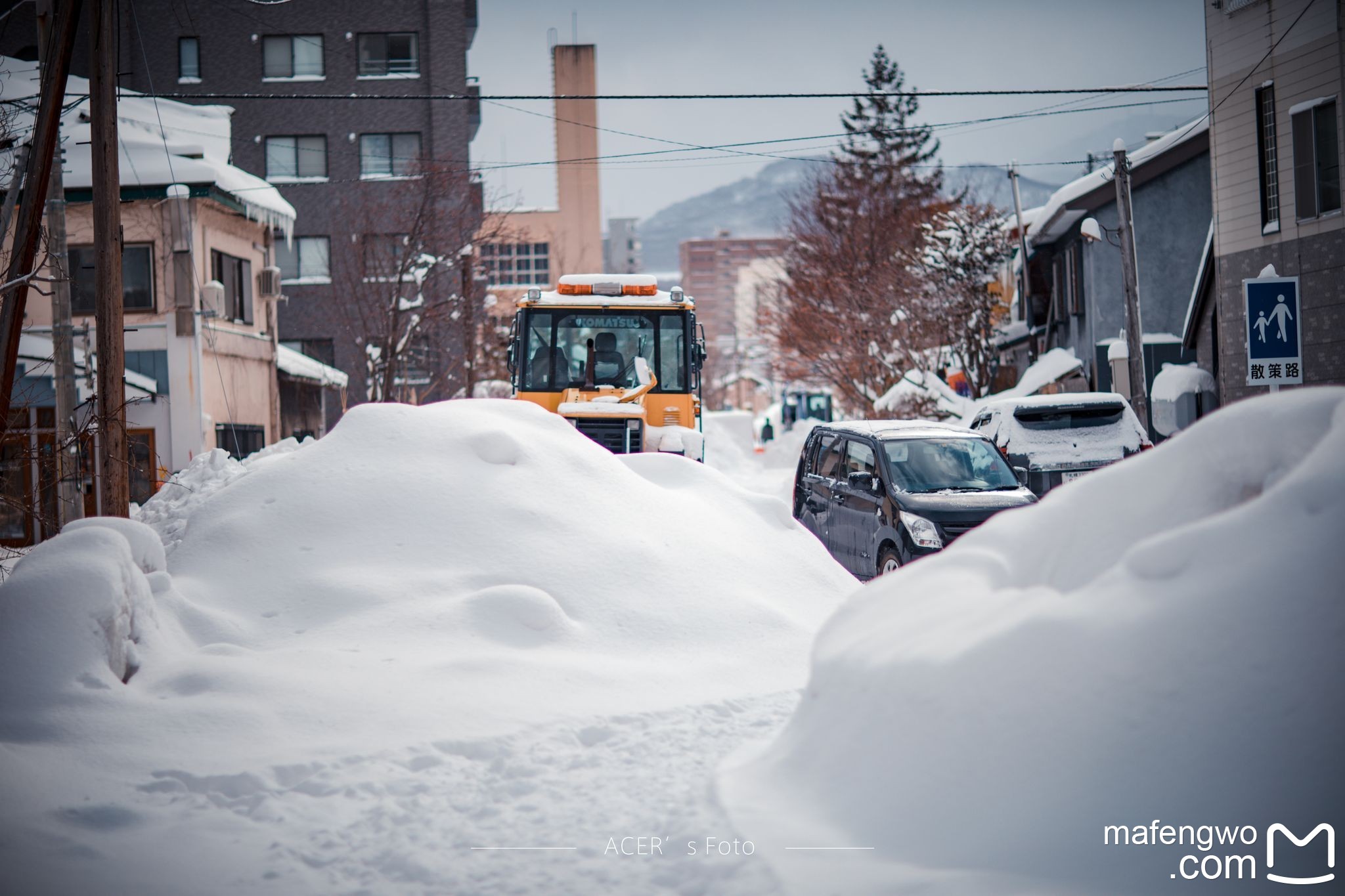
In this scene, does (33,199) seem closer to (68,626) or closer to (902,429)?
(68,626)

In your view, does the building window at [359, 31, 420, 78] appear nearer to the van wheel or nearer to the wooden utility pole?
the wooden utility pole

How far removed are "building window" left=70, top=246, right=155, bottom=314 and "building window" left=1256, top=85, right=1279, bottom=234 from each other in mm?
20862

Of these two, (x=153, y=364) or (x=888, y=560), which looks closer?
(x=888, y=560)

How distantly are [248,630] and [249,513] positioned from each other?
56.4 inches

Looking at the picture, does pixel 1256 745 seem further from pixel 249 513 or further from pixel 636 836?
pixel 249 513

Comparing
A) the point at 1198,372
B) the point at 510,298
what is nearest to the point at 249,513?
the point at 1198,372

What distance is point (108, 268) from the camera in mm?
12391

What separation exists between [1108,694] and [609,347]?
11470 mm

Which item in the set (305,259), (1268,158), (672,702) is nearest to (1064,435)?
(1268,158)

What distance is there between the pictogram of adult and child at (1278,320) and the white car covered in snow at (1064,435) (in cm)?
296

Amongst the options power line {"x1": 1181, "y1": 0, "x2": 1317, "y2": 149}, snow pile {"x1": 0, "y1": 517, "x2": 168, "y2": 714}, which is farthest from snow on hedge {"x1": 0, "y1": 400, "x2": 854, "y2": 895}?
power line {"x1": 1181, "y1": 0, "x2": 1317, "y2": 149}

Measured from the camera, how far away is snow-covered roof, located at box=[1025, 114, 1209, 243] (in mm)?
24234

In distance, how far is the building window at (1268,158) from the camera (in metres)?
19.1

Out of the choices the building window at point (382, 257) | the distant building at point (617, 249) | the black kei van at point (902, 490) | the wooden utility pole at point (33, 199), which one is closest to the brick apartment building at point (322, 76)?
the building window at point (382, 257)
